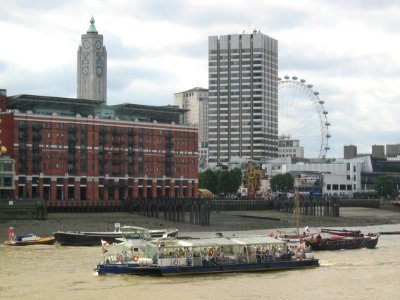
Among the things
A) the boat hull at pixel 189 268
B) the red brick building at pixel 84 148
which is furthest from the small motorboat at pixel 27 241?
the red brick building at pixel 84 148

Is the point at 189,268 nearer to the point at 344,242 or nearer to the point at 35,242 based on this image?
the point at 35,242

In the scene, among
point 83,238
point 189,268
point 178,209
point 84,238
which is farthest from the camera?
point 178,209

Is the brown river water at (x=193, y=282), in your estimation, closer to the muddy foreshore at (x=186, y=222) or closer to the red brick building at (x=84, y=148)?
the muddy foreshore at (x=186, y=222)

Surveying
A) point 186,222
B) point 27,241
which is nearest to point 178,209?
point 186,222

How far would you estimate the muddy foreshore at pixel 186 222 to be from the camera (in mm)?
138125

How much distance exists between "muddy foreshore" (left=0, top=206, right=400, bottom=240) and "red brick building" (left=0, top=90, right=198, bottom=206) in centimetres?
1519

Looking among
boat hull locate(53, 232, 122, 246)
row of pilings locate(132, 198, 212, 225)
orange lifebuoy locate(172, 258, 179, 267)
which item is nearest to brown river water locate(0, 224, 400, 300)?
orange lifebuoy locate(172, 258, 179, 267)

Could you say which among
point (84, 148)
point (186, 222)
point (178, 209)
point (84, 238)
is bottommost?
point (84, 238)

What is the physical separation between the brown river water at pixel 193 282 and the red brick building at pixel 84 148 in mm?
73442

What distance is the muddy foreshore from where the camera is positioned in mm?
138125

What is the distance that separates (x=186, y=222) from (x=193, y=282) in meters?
75.2

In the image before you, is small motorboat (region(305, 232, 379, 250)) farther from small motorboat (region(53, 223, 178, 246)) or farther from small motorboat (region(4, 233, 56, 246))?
small motorboat (region(4, 233, 56, 246))

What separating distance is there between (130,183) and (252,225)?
42385 mm

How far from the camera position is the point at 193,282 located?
82.0m
